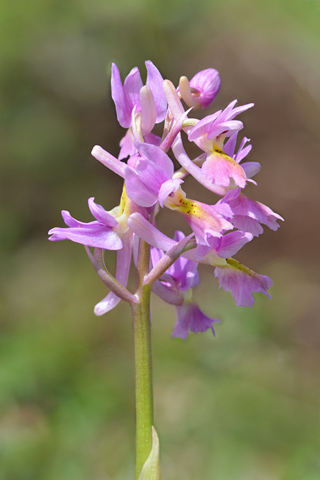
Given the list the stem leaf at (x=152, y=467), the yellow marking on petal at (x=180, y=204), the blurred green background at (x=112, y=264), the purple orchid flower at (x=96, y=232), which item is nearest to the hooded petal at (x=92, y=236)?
the purple orchid flower at (x=96, y=232)

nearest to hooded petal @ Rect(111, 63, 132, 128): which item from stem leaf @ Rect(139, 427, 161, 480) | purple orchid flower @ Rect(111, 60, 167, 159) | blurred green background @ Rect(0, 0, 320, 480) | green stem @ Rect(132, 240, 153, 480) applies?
purple orchid flower @ Rect(111, 60, 167, 159)

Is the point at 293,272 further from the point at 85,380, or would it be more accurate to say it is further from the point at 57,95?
the point at 57,95

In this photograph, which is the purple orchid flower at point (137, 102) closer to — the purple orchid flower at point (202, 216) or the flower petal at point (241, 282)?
the purple orchid flower at point (202, 216)

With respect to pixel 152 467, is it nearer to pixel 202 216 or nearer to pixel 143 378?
pixel 143 378

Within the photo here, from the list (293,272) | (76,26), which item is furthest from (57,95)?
(293,272)

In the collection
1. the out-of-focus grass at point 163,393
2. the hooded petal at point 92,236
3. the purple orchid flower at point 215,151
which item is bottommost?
the out-of-focus grass at point 163,393

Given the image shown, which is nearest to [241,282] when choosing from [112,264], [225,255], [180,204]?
[225,255]
